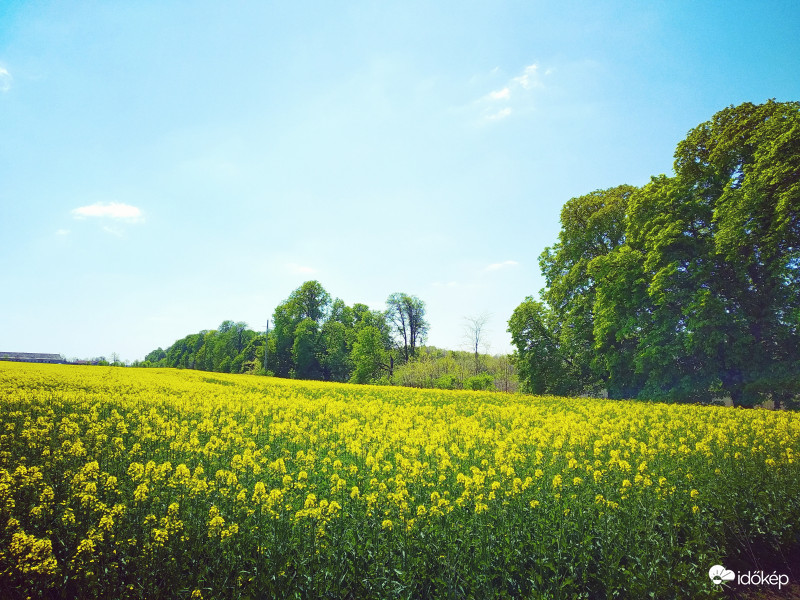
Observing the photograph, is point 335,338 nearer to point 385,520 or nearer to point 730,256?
point 730,256

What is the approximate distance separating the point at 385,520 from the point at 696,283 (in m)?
25.6

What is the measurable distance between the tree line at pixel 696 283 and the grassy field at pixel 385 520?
14.7 metres

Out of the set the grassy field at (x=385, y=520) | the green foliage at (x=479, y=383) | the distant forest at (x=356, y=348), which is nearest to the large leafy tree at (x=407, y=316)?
the distant forest at (x=356, y=348)

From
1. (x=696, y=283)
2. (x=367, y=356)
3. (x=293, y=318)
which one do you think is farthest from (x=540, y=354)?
(x=293, y=318)

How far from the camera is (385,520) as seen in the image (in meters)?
4.38

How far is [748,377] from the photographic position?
20328mm

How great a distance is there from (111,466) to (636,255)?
1140 inches

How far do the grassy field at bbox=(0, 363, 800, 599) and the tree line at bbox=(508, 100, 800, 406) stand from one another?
14.7m

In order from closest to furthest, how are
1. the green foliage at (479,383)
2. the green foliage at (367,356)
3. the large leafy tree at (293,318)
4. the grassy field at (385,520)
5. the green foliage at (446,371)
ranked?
the grassy field at (385,520), the green foliage at (479,383), the green foliage at (446,371), the green foliage at (367,356), the large leafy tree at (293,318)

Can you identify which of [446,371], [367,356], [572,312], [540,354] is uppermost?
[572,312]

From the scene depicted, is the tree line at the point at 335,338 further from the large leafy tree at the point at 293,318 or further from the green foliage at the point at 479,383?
the green foliage at the point at 479,383

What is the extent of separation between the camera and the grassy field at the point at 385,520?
369 cm

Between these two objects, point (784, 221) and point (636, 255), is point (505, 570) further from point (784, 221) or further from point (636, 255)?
point (636, 255)

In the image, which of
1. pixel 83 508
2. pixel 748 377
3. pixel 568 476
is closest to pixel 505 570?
pixel 568 476
